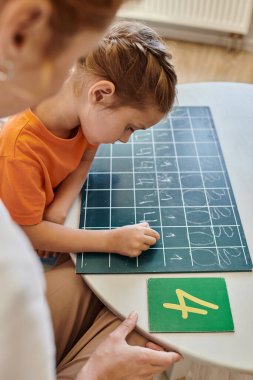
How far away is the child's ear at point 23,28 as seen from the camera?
1.19 ft

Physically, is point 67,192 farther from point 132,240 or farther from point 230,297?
point 230,297

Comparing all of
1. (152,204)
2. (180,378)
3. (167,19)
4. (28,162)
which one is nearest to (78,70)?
(28,162)

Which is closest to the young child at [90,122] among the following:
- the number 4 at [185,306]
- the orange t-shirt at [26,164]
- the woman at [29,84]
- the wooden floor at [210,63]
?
the orange t-shirt at [26,164]

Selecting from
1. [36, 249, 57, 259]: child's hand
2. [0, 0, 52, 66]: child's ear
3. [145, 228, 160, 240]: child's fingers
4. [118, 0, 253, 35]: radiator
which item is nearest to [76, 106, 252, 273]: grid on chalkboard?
[145, 228, 160, 240]: child's fingers

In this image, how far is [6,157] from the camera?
812mm

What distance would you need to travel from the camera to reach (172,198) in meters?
0.92

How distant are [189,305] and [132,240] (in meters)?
0.16

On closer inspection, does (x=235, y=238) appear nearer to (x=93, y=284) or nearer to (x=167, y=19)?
(x=93, y=284)

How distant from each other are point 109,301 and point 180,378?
0.55 meters

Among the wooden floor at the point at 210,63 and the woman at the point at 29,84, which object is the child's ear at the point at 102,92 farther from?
the wooden floor at the point at 210,63

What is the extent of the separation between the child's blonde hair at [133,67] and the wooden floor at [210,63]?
1575 mm

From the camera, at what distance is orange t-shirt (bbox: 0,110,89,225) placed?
0.82 m

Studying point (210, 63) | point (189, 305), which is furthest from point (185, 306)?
point (210, 63)

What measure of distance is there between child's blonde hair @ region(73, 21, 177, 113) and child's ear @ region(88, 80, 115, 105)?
0.02m
